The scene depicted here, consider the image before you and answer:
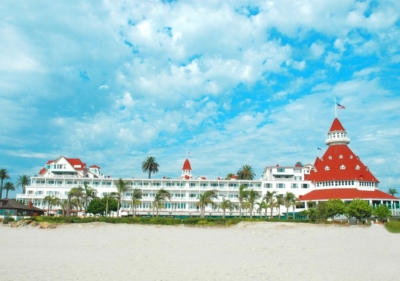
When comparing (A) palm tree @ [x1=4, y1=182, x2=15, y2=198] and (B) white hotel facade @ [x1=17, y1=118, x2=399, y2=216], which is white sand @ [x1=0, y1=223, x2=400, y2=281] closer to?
(B) white hotel facade @ [x1=17, y1=118, x2=399, y2=216]

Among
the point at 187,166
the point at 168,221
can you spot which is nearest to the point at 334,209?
the point at 168,221

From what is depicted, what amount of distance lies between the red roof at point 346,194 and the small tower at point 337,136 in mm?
12072

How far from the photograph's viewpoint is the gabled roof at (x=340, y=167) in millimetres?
77375

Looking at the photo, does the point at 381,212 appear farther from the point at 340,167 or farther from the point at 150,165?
the point at 150,165

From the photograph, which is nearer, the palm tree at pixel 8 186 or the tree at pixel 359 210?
the tree at pixel 359 210

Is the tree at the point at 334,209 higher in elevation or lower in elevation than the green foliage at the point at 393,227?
higher

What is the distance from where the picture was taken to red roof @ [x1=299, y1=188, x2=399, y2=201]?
7231 cm

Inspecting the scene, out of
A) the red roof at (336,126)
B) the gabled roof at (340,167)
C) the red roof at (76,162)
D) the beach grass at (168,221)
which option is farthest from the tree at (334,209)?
the red roof at (76,162)

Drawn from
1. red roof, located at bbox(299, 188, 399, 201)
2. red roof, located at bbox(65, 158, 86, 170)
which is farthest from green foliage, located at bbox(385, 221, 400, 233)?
red roof, located at bbox(65, 158, 86, 170)

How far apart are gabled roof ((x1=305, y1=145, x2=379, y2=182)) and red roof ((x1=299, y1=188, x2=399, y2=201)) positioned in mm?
2750

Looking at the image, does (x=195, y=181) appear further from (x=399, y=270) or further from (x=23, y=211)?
(x=399, y=270)

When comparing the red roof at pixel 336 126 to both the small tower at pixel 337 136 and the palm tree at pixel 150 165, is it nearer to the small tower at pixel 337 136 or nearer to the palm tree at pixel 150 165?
the small tower at pixel 337 136

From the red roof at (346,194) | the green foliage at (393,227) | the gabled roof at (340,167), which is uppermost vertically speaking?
the gabled roof at (340,167)

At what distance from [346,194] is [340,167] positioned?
7435mm
